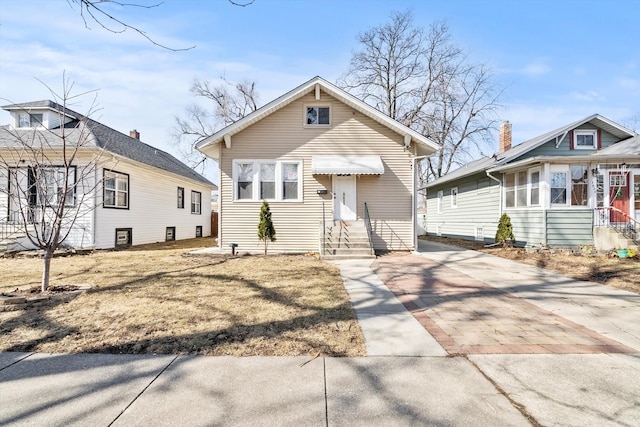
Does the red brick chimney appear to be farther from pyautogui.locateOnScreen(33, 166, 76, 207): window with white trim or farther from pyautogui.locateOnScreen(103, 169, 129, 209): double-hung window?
pyautogui.locateOnScreen(33, 166, 76, 207): window with white trim

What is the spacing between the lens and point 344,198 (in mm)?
11320

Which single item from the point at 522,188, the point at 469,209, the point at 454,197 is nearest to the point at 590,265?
the point at 522,188

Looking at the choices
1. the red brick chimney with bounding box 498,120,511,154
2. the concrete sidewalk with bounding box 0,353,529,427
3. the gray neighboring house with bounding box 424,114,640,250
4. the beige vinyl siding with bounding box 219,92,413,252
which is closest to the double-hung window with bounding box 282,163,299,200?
the beige vinyl siding with bounding box 219,92,413,252

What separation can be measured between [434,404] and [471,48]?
101ft

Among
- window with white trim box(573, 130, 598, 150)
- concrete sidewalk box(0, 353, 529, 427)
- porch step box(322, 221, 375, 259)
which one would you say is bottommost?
concrete sidewalk box(0, 353, 529, 427)

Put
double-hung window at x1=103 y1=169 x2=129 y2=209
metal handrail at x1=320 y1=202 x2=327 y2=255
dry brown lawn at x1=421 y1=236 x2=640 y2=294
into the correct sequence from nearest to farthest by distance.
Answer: dry brown lawn at x1=421 y1=236 x2=640 y2=294, metal handrail at x1=320 y1=202 x2=327 y2=255, double-hung window at x1=103 y1=169 x2=129 y2=209

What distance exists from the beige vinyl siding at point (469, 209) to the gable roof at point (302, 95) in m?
5.27

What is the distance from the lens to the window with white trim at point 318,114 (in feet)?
37.1

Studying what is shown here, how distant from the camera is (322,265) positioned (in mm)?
8445

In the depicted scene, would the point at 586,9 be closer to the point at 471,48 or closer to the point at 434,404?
the point at 434,404

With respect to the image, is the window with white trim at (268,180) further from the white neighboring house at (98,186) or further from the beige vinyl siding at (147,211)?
the beige vinyl siding at (147,211)

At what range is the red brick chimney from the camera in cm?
1661

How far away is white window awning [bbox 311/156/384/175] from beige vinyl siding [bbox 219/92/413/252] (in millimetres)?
278

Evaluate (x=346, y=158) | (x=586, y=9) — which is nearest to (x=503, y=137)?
(x=586, y=9)
